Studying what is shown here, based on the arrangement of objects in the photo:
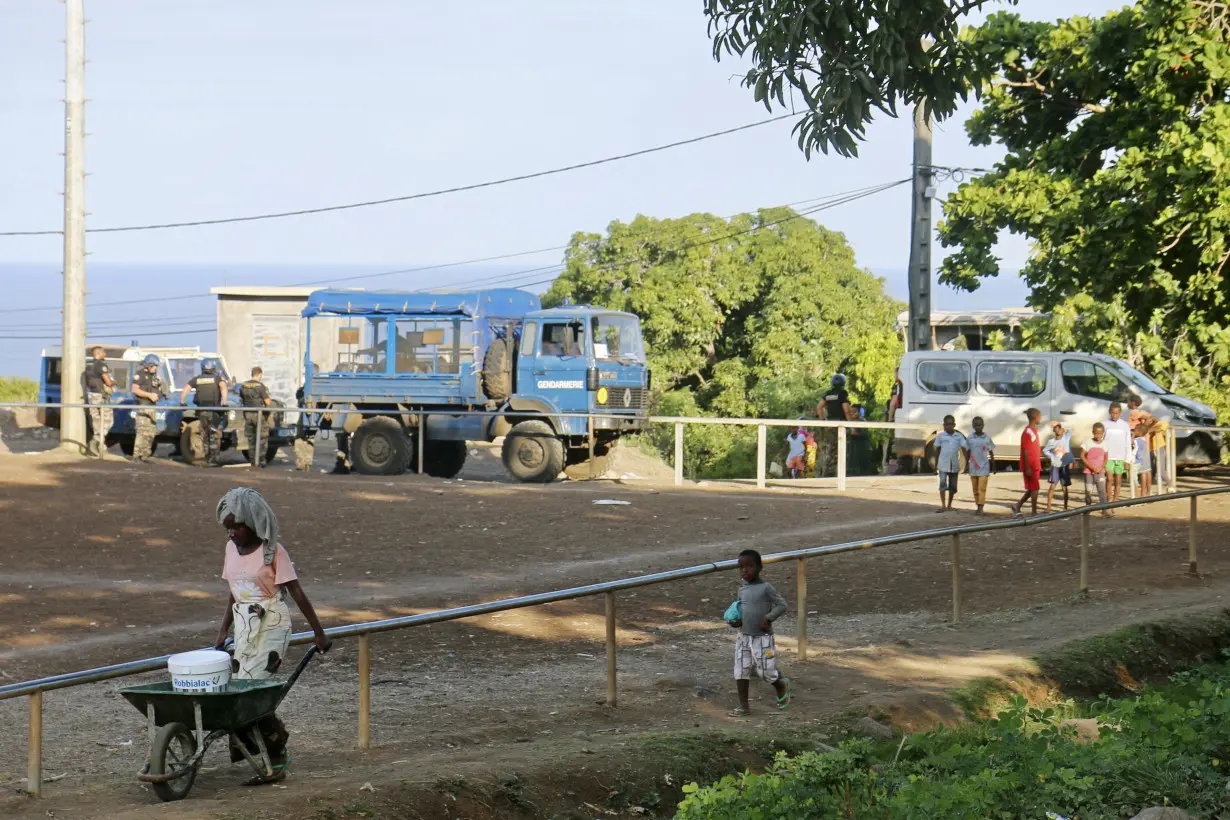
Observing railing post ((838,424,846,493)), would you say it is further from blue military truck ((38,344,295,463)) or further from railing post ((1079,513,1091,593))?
blue military truck ((38,344,295,463))

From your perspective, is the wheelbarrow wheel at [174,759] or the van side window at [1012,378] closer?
the wheelbarrow wheel at [174,759]

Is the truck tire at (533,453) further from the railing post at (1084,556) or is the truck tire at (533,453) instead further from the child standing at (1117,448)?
the railing post at (1084,556)

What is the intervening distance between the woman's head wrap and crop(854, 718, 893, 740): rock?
3793 millimetres

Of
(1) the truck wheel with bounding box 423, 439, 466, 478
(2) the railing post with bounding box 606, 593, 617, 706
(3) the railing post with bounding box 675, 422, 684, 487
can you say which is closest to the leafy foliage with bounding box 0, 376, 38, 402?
(1) the truck wheel with bounding box 423, 439, 466, 478

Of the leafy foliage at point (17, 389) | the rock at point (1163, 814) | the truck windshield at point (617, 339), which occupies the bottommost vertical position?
the rock at point (1163, 814)

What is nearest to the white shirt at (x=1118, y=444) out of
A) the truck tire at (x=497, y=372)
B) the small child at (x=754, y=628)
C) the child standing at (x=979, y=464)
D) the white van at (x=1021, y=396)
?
the child standing at (x=979, y=464)

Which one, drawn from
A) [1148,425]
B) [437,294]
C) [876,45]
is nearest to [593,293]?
[437,294]

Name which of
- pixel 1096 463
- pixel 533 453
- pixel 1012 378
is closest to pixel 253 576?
pixel 1096 463

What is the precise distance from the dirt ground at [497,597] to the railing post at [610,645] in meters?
0.13

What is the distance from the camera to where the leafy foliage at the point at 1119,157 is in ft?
50.1

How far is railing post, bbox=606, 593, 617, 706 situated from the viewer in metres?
9.52

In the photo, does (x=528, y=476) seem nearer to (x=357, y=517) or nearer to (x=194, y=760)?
(x=357, y=517)

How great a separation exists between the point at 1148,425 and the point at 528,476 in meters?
9.67

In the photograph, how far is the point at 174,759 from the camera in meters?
7.17
